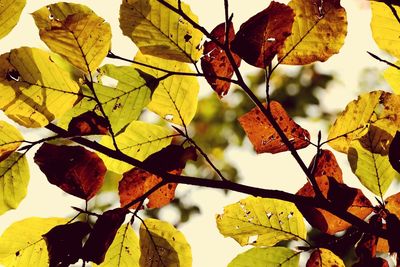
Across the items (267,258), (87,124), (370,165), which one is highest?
(87,124)

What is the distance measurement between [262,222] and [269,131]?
0.14 m

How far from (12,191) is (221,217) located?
0.98 feet

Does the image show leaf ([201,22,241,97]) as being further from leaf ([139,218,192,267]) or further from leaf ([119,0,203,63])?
leaf ([139,218,192,267])

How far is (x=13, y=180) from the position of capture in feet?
2.40

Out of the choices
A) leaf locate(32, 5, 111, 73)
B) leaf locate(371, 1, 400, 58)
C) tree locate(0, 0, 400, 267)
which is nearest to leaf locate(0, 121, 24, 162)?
tree locate(0, 0, 400, 267)

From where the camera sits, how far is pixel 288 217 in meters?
0.77

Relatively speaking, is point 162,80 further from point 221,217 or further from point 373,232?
point 373,232

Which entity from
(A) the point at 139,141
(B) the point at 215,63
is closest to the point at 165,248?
(A) the point at 139,141

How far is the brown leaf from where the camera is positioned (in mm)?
632

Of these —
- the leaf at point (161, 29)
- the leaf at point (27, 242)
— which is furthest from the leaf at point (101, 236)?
the leaf at point (161, 29)

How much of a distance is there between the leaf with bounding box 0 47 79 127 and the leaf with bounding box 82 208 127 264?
0.46 ft

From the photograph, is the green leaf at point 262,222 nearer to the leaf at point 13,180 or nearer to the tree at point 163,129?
the tree at point 163,129

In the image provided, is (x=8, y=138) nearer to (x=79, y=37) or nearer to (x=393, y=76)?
(x=79, y=37)

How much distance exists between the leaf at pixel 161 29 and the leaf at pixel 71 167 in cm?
16
